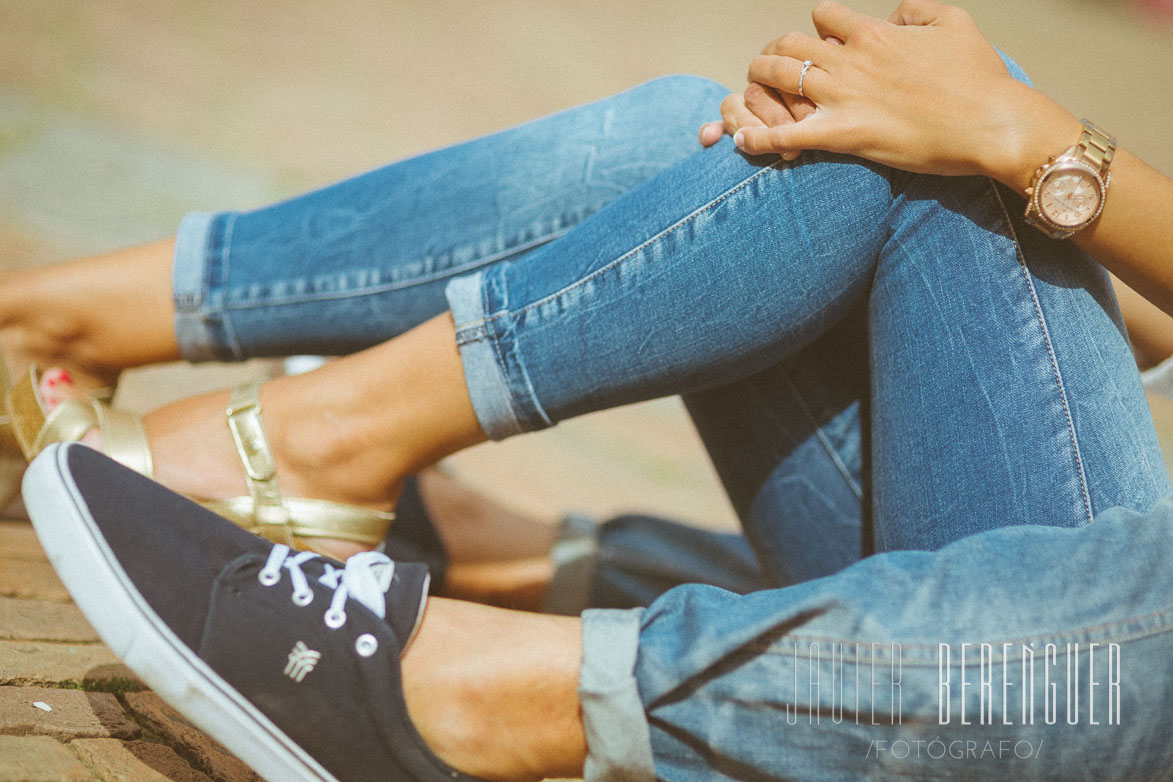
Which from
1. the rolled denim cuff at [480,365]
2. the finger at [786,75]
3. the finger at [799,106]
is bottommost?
the rolled denim cuff at [480,365]

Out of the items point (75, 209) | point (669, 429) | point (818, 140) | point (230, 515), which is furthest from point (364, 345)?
point (75, 209)

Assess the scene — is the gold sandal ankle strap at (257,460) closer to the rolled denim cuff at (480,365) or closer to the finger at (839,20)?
the rolled denim cuff at (480,365)

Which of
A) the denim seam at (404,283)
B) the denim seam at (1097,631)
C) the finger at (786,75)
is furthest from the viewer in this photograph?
the denim seam at (404,283)

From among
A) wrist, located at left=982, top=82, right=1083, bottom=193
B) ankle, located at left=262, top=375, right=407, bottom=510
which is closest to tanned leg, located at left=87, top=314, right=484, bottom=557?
ankle, located at left=262, top=375, right=407, bottom=510

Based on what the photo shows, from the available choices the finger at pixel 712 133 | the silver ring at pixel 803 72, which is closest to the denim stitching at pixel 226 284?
the finger at pixel 712 133

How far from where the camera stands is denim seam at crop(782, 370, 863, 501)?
1096mm

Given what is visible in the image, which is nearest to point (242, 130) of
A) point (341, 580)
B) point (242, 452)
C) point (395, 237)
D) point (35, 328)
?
point (35, 328)

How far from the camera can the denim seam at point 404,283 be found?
3.55ft

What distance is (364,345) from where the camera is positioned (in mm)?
1138

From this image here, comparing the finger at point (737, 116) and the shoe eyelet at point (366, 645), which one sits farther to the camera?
the finger at point (737, 116)

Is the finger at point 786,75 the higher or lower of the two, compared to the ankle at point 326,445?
higher

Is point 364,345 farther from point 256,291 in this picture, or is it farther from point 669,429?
Answer: point 669,429

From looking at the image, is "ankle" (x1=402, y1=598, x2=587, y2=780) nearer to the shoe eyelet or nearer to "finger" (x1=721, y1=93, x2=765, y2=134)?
the shoe eyelet

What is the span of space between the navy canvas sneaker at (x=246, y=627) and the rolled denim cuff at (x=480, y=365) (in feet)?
0.65
